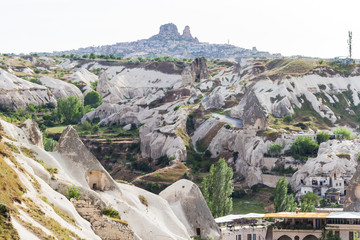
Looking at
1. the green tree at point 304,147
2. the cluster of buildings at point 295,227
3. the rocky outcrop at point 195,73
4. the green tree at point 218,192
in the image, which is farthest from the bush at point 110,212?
the rocky outcrop at point 195,73

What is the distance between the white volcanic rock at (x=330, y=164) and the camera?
9738 cm

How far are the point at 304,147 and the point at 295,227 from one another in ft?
A: 151

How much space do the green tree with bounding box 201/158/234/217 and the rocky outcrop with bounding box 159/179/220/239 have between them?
23.9 meters

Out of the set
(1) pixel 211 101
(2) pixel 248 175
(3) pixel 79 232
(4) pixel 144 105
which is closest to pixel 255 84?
(1) pixel 211 101

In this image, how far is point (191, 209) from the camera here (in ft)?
186

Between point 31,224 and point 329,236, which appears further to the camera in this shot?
point 329,236

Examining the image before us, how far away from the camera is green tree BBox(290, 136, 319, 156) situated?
354ft

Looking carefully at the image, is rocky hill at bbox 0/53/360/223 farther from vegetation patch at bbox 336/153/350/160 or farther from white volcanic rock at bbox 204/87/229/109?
white volcanic rock at bbox 204/87/229/109

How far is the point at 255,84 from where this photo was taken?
155 m

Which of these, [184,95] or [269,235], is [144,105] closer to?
[184,95]

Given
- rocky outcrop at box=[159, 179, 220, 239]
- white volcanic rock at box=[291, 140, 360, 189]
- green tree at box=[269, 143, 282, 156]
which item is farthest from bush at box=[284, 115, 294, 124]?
rocky outcrop at box=[159, 179, 220, 239]

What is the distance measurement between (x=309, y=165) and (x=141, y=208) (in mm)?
54088

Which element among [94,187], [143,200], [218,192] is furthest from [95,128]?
[94,187]

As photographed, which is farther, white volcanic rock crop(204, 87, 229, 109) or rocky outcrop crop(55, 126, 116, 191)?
white volcanic rock crop(204, 87, 229, 109)
